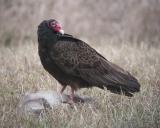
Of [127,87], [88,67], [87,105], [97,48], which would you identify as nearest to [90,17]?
[97,48]

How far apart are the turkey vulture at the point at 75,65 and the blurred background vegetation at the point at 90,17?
5.83 m

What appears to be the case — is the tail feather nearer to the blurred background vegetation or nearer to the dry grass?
the dry grass

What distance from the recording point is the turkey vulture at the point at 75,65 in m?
7.09

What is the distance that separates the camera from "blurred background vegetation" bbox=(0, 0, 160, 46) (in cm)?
1335

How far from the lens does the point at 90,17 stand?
14000mm

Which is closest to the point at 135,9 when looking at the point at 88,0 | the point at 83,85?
the point at 88,0

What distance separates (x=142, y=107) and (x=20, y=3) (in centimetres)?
780

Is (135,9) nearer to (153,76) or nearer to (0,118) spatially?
(153,76)

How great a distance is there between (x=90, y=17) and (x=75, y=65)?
272 inches

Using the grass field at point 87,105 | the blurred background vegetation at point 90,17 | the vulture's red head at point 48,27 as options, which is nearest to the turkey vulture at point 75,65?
the vulture's red head at point 48,27

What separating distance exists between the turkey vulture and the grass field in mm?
173

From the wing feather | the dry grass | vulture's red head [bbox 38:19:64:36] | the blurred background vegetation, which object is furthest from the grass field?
the blurred background vegetation

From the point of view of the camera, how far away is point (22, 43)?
40.7 feet

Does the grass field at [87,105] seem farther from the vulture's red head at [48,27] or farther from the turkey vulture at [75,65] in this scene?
the vulture's red head at [48,27]
